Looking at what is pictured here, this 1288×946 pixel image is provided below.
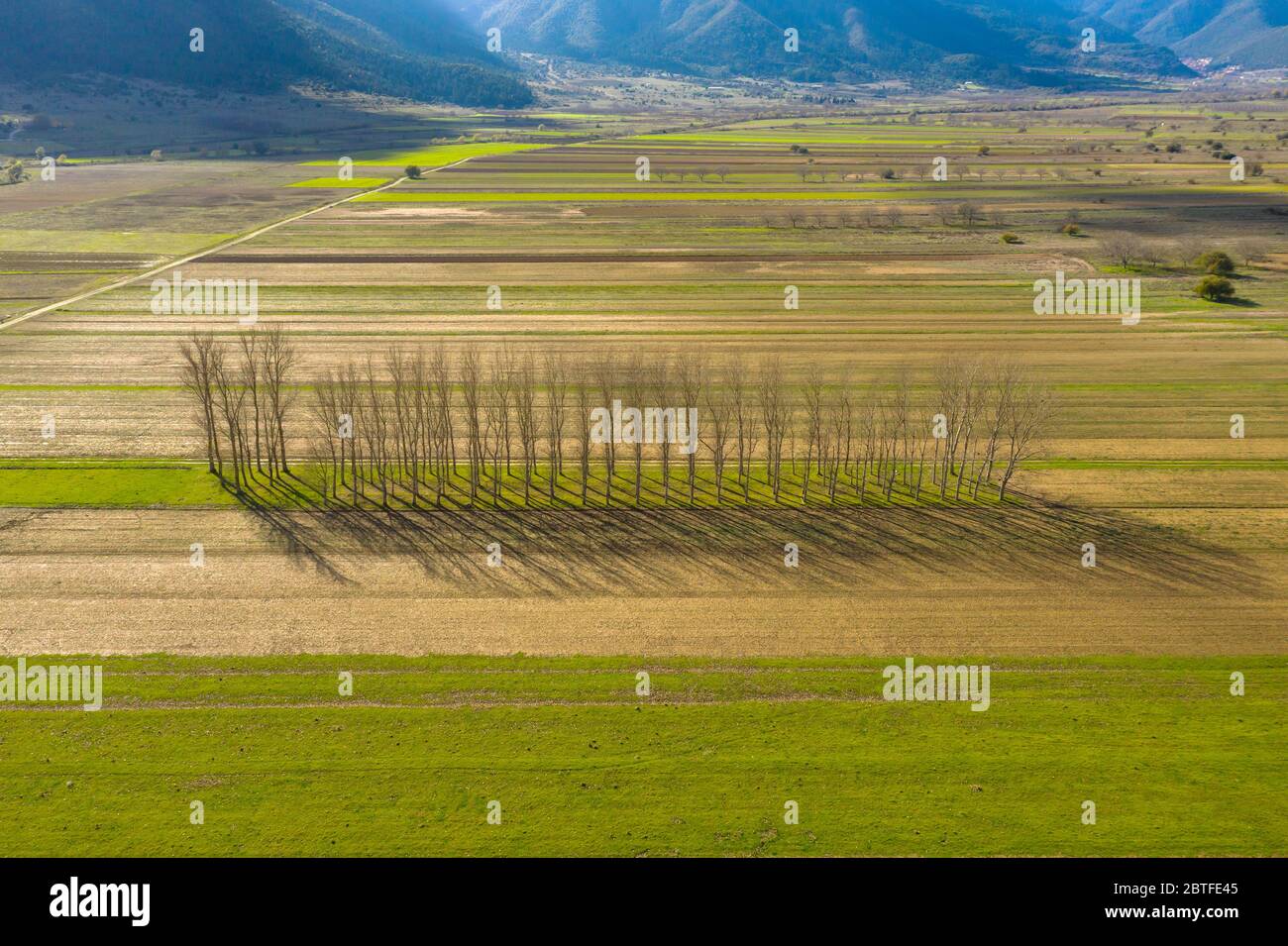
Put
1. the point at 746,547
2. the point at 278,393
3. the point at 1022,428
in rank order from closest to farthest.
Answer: the point at 746,547
the point at 1022,428
the point at 278,393

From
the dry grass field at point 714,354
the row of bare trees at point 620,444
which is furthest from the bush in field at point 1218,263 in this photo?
the row of bare trees at point 620,444

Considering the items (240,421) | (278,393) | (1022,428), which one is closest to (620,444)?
(278,393)

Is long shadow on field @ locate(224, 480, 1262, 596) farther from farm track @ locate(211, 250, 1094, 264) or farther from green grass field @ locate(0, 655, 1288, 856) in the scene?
farm track @ locate(211, 250, 1094, 264)

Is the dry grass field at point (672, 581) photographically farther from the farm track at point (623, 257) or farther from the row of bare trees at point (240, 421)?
the farm track at point (623, 257)

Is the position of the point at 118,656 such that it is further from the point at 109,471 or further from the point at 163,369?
Result: the point at 163,369

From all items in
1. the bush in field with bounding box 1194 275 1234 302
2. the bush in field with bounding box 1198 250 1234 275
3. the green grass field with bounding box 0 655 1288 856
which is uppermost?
the bush in field with bounding box 1198 250 1234 275

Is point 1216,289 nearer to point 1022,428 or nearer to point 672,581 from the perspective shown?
point 1022,428

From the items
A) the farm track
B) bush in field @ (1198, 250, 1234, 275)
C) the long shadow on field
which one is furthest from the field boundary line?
bush in field @ (1198, 250, 1234, 275)
